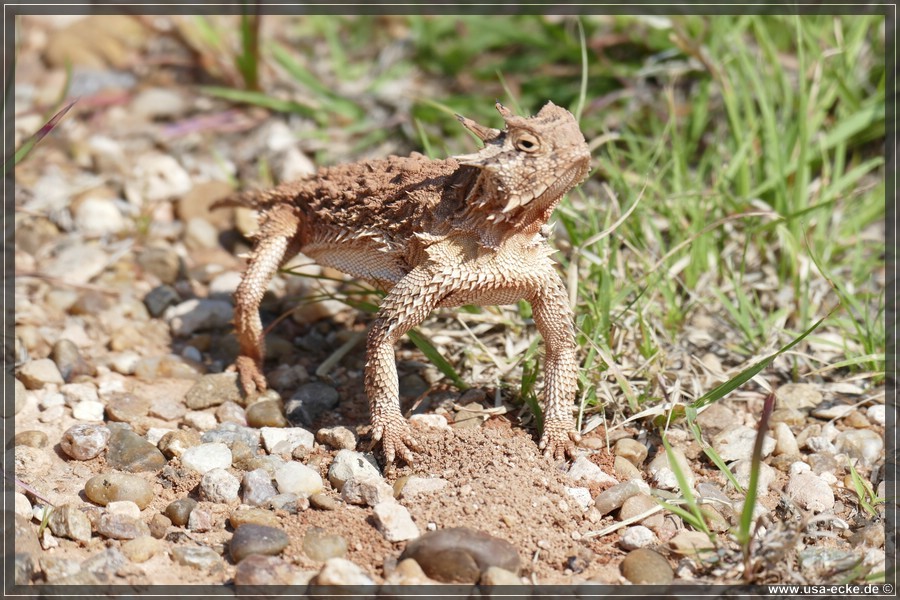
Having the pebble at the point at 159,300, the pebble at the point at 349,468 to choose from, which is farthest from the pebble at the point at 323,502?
the pebble at the point at 159,300

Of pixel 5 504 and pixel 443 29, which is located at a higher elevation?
pixel 443 29

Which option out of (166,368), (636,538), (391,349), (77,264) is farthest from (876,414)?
(77,264)

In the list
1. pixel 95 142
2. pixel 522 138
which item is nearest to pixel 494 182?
pixel 522 138

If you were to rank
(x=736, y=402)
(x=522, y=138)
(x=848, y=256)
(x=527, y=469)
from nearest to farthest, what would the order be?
(x=522, y=138)
(x=527, y=469)
(x=736, y=402)
(x=848, y=256)

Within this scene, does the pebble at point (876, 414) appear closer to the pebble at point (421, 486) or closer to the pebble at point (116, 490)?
the pebble at point (421, 486)

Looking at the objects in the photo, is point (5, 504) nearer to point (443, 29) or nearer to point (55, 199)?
point (55, 199)

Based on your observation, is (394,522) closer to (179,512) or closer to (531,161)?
(179,512)
